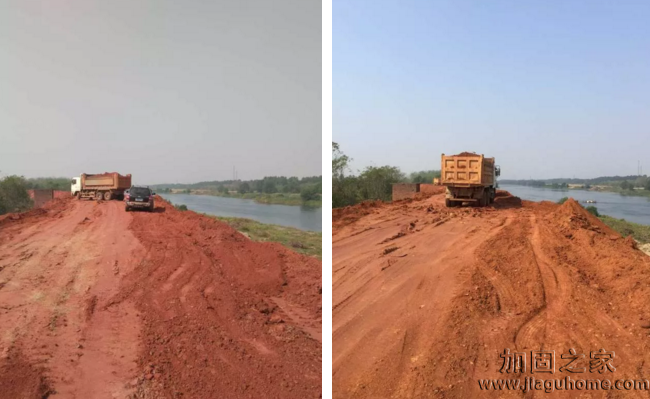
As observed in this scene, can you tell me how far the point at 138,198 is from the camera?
399 inches

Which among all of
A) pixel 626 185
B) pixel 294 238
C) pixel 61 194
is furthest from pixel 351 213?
pixel 61 194

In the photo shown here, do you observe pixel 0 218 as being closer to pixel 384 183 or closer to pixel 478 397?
pixel 478 397

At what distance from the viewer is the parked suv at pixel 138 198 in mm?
10055

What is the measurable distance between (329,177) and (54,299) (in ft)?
10.1

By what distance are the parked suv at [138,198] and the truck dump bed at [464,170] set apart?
732 centimetres

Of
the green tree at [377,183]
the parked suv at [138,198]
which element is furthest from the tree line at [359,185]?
the parked suv at [138,198]

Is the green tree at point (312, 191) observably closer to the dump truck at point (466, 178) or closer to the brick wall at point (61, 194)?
the dump truck at point (466, 178)

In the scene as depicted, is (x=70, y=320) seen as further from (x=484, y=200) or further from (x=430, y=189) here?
(x=430, y=189)

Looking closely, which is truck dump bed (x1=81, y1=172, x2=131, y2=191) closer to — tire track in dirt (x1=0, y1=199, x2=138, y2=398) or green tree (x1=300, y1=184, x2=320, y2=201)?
tire track in dirt (x1=0, y1=199, x2=138, y2=398)

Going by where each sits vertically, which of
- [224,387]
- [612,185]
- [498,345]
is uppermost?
[612,185]

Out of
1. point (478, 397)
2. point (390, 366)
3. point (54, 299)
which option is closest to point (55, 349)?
point (54, 299)

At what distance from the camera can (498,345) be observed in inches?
92.0

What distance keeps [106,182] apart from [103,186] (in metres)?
0.19

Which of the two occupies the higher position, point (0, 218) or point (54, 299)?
point (0, 218)
